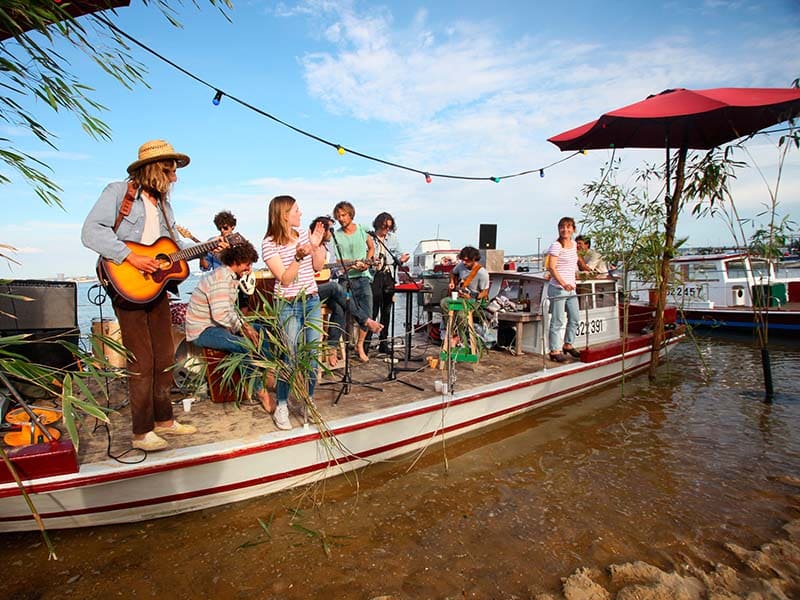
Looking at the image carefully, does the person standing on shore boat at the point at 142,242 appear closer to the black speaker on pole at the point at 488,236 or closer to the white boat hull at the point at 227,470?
the white boat hull at the point at 227,470

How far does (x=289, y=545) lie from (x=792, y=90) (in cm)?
736

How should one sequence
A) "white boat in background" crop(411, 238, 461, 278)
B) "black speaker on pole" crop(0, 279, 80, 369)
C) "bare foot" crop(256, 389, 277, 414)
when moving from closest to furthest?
"bare foot" crop(256, 389, 277, 414) → "black speaker on pole" crop(0, 279, 80, 369) → "white boat in background" crop(411, 238, 461, 278)

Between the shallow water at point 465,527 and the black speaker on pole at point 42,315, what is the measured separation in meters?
2.11

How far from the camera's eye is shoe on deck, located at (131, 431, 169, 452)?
10.4 ft

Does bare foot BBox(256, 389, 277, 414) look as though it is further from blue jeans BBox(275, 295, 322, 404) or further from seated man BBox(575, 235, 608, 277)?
seated man BBox(575, 235, 608, 277)

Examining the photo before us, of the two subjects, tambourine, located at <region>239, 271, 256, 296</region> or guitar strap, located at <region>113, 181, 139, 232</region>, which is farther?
tambourine, located at <region>239, 271, 256, 296</region>

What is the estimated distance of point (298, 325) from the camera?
3.75m

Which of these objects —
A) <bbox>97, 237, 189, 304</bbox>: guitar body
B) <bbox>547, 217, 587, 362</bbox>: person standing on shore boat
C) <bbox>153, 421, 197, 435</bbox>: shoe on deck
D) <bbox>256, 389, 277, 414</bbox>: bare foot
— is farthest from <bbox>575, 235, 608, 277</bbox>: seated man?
<bbox>153, 421, 197, 435</bbox>: shoe on deck

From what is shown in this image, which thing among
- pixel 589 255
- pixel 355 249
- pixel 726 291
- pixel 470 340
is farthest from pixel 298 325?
pixel 726 291

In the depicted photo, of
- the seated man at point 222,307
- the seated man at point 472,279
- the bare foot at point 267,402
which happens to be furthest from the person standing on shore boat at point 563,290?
the seated man at point 222,307

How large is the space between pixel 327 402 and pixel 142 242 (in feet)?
7.31

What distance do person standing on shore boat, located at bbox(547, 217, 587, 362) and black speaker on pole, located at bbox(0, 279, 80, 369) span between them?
5.90 m

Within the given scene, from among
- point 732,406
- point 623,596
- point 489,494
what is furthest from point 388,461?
point 732,406

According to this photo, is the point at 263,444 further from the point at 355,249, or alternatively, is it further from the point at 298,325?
the point at 355,249
